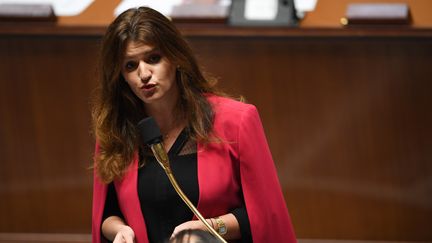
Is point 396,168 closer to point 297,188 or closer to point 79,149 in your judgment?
point 297,188

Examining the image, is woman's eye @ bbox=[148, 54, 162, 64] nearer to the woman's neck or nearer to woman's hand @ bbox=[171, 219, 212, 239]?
the woman's neck

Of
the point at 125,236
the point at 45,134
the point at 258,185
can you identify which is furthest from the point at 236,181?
the point at 45,134

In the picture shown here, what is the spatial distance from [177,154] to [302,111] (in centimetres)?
169

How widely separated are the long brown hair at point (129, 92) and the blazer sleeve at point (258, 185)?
0.09m

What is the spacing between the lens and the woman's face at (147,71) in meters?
2.14

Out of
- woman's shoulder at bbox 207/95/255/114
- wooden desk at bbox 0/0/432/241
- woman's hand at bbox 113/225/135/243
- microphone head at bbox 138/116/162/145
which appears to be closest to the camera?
microphone head at bbox 138/116/162/145

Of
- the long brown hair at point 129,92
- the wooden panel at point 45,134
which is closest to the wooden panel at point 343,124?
the wooden panel at point 45,134

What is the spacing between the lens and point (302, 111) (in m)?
3.84

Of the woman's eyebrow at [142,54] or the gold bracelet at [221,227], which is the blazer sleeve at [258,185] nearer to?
the gold bracelet at [221,227]

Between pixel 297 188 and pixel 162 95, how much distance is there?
5.91ft

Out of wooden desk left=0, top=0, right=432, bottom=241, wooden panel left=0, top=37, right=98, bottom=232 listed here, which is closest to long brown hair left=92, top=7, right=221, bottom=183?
wooden desk left=0, top=0, right=432, bottom=241

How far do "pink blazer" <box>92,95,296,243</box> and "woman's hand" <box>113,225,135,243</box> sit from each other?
0.04m

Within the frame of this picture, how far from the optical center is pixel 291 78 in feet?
12.5

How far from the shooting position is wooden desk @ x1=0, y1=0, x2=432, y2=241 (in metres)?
3.73
